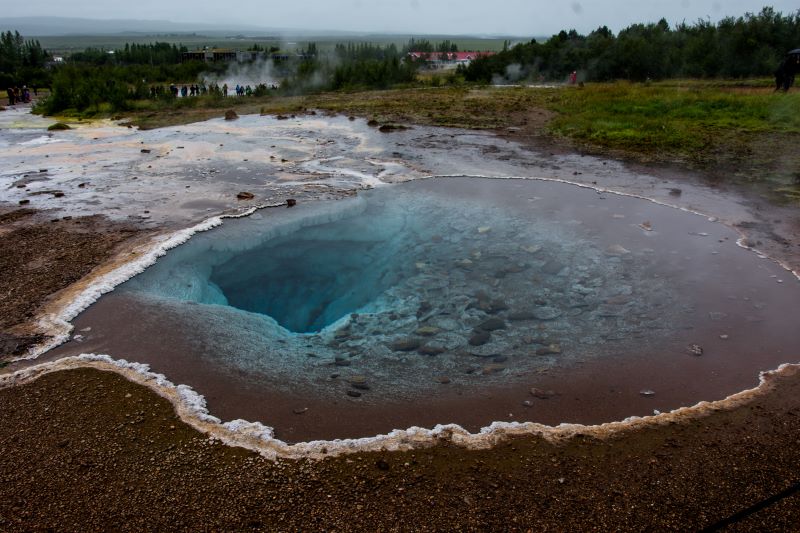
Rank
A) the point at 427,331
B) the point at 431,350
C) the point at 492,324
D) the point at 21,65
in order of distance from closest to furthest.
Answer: the point at 431,350 → the point at 427,331 → the point at 492,324 → the point at 21,65

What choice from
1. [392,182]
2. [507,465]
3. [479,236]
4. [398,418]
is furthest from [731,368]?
[392,182]

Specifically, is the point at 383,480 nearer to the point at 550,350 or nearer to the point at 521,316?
the point at 550,350

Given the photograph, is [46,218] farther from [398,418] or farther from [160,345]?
[398,418]

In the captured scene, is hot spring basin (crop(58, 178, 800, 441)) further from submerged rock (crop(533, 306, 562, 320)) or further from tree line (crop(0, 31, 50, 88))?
tree line (crop(0, 31, 50, 88))

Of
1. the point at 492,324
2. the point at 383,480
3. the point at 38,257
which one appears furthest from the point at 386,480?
the point at 38,257

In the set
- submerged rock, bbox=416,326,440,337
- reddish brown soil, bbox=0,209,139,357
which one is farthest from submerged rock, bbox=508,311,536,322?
reddish brown soil, bbox=0,209,139,357

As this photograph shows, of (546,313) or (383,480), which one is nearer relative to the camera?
(383,480)

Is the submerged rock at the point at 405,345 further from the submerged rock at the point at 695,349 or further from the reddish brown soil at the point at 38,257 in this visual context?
the reddish brown soil at the point at 38,257
